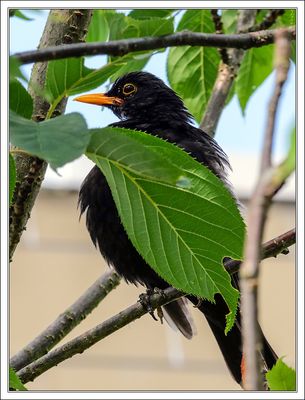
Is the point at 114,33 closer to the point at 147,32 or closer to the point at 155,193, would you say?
the point at 147,32

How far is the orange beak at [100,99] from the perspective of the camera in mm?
4371

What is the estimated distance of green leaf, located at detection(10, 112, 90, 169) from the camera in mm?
1491

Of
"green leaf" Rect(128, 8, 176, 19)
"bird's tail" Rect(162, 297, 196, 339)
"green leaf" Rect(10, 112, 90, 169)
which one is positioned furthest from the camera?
"bird's tail" Rect(162, 297, 196, 339)

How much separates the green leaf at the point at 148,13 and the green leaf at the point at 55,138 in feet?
4.22

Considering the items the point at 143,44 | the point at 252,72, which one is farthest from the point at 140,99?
the point at 143,44

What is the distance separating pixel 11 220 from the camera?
2.63m

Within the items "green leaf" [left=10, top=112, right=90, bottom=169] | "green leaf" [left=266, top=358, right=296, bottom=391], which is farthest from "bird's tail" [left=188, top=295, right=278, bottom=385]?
"green leaf" [left=10, top=112, right=90, bottom=169]

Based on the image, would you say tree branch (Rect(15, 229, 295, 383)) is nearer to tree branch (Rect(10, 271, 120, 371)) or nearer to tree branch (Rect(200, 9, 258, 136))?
tree branch (Rect(10, 271, 120, 371))

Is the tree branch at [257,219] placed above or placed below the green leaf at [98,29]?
below

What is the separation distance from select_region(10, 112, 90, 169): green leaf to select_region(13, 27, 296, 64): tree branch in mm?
133

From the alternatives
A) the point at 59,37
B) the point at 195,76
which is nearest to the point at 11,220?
the point at 59,37

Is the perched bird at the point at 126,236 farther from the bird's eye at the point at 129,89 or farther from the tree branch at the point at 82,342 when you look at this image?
the tree branch at the point at 82,342

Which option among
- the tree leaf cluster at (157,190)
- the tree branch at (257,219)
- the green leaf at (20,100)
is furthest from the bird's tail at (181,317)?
the tree branch at (257,219)

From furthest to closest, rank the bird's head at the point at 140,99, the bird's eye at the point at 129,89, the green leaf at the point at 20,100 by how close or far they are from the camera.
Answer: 1. the bird's eye at the point at 129,89
2. the bird's head at the point at 140,99
3. the green leaf at the point at 20,100
